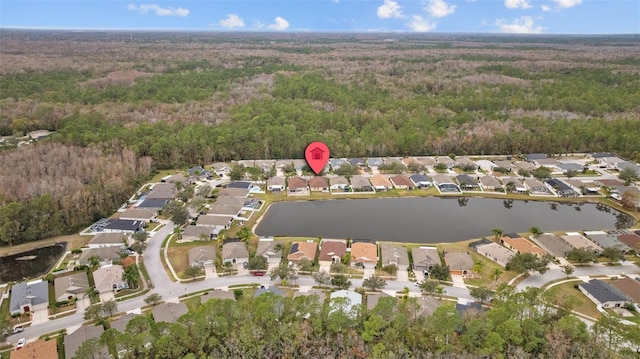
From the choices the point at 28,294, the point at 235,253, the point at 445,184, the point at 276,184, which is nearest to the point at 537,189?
the point at 445,184

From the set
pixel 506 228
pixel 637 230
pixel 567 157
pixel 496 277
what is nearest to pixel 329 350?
pixel 496 277

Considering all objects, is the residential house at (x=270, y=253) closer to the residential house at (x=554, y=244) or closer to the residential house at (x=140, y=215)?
the residential house at (x=140, y=215)

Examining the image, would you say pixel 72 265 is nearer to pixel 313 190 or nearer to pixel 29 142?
pixel 313 190

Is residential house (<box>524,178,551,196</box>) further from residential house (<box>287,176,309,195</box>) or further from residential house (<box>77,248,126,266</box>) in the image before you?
residential house (<box>77,248,126,266</box>)

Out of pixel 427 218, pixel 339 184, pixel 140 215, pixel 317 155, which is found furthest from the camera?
pixel 317 155

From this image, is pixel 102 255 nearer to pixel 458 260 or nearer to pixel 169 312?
pixel 169 312
